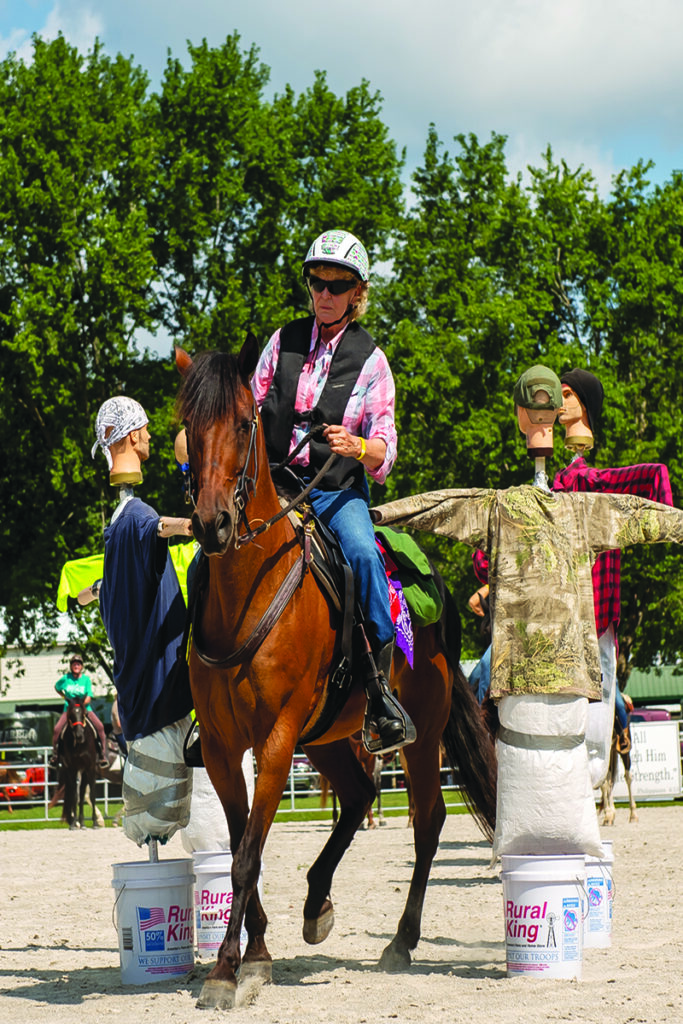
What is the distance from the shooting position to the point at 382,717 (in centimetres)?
599

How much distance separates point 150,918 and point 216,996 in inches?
→ 32.4

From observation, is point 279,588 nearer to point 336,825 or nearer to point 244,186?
point 336,825

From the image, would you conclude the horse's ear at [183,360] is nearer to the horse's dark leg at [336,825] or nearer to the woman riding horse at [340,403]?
the woman riding horse at [340,403]

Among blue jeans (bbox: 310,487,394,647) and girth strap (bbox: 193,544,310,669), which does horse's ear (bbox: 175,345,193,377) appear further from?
blue jeans (bbox: 310,487,394,647)

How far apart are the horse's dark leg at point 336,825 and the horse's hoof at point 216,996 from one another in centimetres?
120

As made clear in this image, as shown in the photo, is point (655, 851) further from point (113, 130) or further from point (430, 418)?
point (113, 130)

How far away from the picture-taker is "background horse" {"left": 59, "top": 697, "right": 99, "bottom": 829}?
19.4m

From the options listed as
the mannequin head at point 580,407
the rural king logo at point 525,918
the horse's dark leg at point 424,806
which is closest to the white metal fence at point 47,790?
the horse's dark leg at point 424,806

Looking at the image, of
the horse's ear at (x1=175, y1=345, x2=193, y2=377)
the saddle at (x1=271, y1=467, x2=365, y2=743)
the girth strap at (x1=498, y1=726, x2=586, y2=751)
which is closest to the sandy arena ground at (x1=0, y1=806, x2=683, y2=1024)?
the girth strap at (x1=498, y1=726, x2=586, y2=751)

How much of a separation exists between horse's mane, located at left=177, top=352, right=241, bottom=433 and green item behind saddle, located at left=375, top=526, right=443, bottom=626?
68.5 inches

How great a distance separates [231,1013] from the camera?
505 cm

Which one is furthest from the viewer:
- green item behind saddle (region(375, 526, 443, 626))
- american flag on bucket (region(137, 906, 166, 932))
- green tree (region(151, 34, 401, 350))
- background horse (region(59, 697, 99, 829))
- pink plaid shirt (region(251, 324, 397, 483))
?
green tree (region(151, 34, 401, 350))

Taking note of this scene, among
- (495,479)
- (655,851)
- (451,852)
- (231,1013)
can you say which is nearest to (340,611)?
(231,1013)

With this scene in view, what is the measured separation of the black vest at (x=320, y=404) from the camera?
6.29 m
